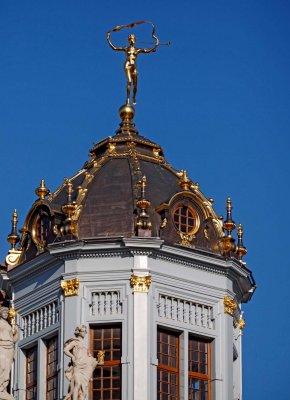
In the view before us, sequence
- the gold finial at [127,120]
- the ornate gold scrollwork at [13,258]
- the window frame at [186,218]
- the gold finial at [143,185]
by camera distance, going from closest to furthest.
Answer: the gold finial at [143,185], the window frame at [186,218], the ornate gold scrollwork at [13,258], the gold finial at [127,120]

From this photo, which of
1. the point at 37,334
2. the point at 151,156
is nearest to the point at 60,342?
the point at 37,334

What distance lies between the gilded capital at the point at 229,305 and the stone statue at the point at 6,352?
9.57 meters

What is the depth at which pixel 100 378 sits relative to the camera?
96.2m

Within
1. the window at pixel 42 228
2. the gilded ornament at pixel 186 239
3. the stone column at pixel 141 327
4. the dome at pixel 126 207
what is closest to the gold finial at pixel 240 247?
the dome at pixel 126 207

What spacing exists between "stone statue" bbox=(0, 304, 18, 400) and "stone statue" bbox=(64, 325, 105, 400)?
106 inches

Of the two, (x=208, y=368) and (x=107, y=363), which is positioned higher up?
(x=208, y=368)

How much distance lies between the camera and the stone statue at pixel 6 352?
91125 mm

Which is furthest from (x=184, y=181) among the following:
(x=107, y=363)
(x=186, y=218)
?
(x=107, y=363)

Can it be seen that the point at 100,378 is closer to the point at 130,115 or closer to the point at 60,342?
the point at 60,342

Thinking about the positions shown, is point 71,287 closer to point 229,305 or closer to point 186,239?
point 186,239

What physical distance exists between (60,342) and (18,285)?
396 centimetres

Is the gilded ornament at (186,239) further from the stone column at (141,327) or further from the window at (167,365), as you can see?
the window at (167,365)

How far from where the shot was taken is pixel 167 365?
9694 cm

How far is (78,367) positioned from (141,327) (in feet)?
11.0
